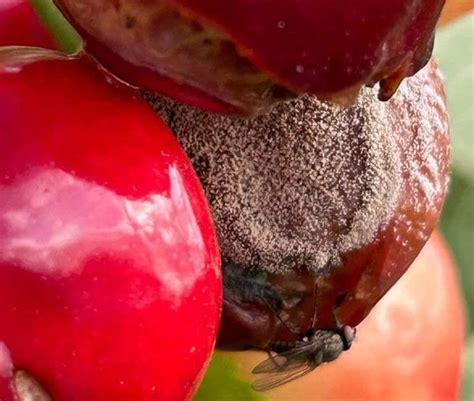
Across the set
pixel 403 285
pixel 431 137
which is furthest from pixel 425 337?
pixel 431 137

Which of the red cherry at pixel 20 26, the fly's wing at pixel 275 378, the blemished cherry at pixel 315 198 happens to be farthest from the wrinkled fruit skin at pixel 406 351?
the red cherry at pixel 20 26

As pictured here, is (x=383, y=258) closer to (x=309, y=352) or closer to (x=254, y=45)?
(x=309, y=352)

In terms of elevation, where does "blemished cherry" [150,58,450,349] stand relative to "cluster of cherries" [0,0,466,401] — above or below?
below

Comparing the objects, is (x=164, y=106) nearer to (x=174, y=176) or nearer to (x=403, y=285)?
(x=174, y=176)

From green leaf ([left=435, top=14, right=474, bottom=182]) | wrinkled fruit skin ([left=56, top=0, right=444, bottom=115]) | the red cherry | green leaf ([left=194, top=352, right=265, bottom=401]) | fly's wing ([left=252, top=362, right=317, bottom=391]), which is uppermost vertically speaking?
wrinkled fruit skin ([left=56, top=0, right=444, bottom=115])

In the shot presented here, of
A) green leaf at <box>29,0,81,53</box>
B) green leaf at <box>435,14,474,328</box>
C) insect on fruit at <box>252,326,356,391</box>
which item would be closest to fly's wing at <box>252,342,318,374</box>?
insect on fruit at <box>252,326,356,391</box>

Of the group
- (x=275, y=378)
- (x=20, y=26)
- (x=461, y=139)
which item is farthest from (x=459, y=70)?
(x=20, y=26)

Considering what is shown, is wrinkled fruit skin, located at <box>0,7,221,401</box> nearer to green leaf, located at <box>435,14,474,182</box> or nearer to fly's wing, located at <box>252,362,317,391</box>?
fly's wing, located at <box>252,362,317,391</box>
